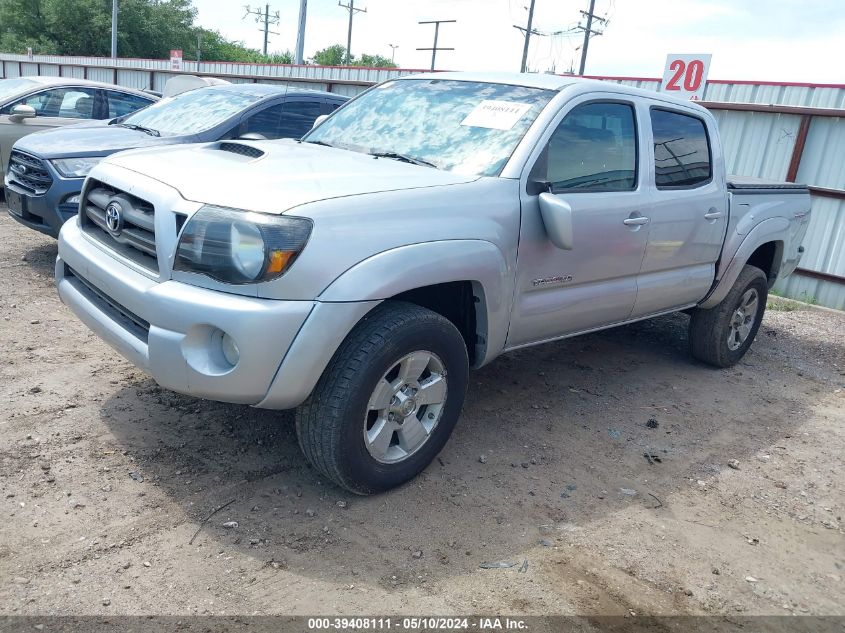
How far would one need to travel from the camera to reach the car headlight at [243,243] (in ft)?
9.01

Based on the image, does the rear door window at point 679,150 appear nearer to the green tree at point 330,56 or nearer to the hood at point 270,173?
the hood at point 270,173

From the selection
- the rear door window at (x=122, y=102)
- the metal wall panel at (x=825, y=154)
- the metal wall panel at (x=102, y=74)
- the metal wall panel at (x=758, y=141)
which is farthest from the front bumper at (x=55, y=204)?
the metal wall panel at (x=102, y=74)

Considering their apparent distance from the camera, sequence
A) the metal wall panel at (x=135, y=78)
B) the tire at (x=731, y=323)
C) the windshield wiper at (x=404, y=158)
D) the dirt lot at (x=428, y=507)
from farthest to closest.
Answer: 1. the metal wall panel at (x=135, y=78)
2. the tire at (x=731, y=323)
3. the windshield wiper at (x=404, y=158)
4. the dirt lot at (x=428, y=507)

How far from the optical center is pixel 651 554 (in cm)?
312

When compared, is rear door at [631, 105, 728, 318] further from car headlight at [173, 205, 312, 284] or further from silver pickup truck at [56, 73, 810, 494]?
car headlight at [173, 205, 312, 284]

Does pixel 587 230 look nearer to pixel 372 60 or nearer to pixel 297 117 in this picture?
pixel 297 117

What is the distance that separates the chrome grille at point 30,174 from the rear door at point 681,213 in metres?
4.74

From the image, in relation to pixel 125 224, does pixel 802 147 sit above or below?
above

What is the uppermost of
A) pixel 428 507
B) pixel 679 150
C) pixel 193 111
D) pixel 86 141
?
pixel 679 150

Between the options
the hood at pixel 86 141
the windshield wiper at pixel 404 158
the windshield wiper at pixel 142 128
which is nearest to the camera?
the windshield wiper at pixel 404 158

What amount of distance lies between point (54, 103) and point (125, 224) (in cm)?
673

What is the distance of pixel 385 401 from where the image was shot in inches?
123

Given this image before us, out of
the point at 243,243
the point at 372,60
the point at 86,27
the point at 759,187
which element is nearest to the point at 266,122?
the point at 759,187

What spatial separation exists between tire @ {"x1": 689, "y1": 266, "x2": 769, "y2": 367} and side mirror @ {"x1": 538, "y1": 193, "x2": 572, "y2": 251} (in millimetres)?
2433
